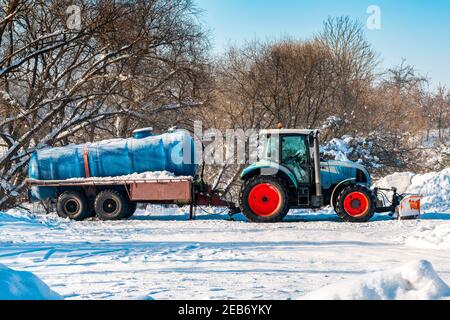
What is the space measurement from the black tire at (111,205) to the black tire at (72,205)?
0.51 m

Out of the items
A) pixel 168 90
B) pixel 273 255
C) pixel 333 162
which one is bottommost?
pixel 273 255

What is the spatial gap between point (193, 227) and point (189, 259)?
4.52 metres

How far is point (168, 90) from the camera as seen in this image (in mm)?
24828

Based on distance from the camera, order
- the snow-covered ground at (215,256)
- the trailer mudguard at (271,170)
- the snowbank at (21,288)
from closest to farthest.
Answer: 1. the snowbank at (21,288)
2. the snow-covered ground at (215,256)
3. the trailer mudguard at (271,170)

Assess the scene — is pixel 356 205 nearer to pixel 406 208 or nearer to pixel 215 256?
pixel 406 208

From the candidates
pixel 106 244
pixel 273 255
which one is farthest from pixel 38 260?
pixel 273 255

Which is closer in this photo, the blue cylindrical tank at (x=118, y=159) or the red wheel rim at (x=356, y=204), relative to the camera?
the red wheel rim at (x=356, y=204)

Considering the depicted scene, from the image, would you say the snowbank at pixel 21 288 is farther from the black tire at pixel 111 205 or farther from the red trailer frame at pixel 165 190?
the black tire at pixel 111 205

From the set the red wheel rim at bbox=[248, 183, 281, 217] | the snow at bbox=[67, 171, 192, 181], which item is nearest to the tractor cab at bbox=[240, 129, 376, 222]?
the red wheel rim at bbox=[248, 183, 281, 217]

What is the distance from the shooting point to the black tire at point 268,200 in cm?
1423

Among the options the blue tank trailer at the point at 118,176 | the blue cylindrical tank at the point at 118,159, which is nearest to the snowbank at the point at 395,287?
the blue tank trailer at the point at 118,176

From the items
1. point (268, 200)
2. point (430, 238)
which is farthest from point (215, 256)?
point (268, 200)

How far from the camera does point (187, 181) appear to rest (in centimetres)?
1539
